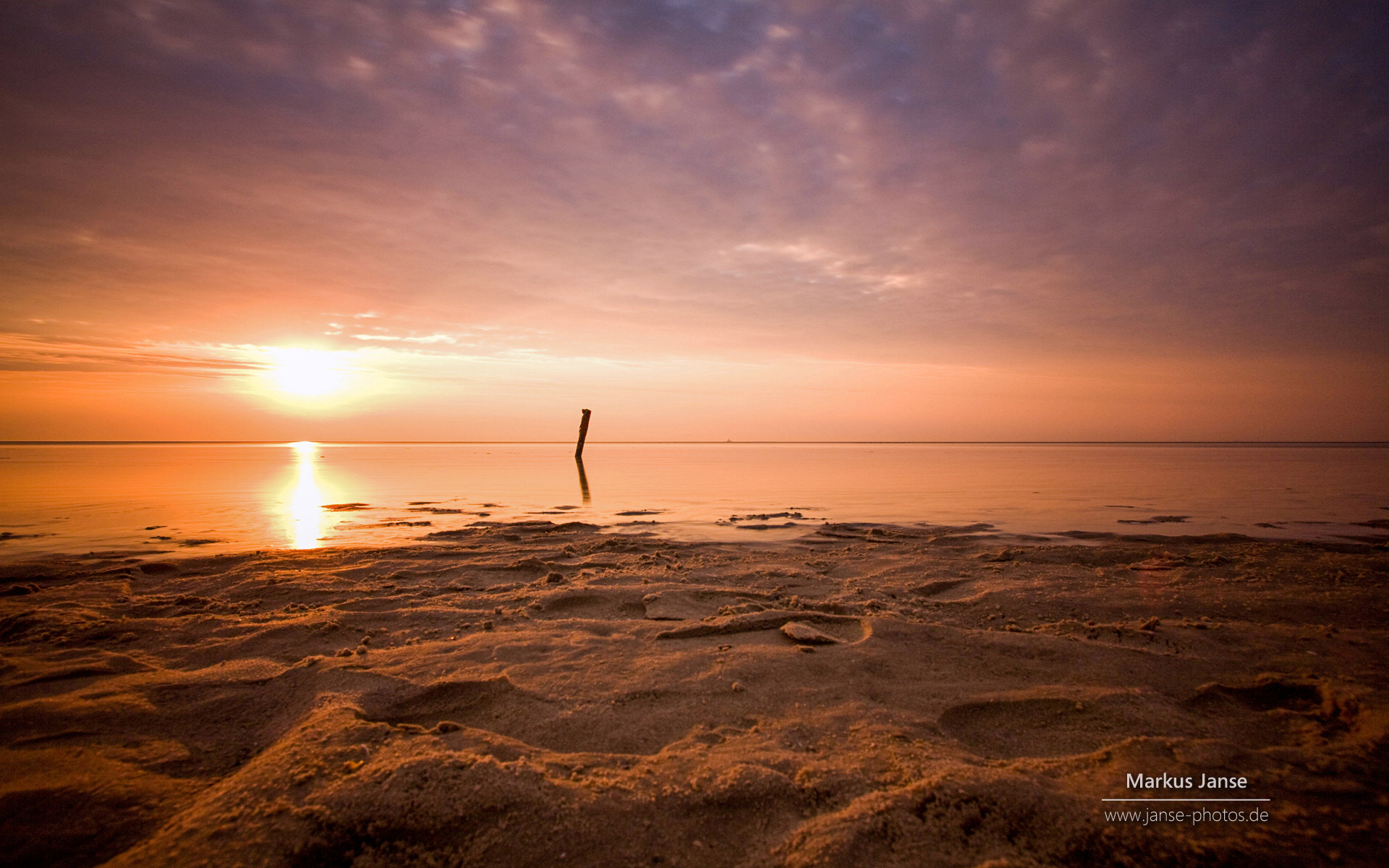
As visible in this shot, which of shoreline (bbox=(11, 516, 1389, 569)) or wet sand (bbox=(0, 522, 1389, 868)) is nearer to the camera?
wet sand (bbox=(0, 522, 1389, 868))

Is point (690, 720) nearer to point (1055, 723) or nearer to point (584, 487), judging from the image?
point (1055, 723)

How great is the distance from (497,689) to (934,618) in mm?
3192

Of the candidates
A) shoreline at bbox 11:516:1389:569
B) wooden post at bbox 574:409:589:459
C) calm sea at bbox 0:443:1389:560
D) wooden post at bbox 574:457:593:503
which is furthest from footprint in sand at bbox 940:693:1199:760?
wooden post at bbox 574:409:589:459

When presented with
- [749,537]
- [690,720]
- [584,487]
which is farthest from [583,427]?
[690,720]

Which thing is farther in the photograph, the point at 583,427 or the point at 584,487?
the point at 583,427

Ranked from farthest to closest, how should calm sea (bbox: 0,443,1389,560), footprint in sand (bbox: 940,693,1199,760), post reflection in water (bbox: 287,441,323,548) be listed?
calm sea (bbox: 0,443,1389,560) < post reflection in water (bbox: 287,441,323,548) < footprint in sand (bbox: 940,693,1199,760)

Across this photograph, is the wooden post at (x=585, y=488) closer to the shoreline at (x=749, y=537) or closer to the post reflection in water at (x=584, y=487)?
the post reflection in water at (x=584, y=487)

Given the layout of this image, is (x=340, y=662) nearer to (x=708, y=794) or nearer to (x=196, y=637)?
(x=196, y=637)

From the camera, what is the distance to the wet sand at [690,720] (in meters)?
2.04

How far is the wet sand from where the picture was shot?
204 centimetres

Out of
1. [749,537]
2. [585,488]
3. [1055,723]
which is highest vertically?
[585,488]

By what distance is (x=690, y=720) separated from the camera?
9.66ft

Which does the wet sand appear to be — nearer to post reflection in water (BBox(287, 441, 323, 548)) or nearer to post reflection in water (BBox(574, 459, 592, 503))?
post reflection in water (BBox(287, 441, 323, 548))

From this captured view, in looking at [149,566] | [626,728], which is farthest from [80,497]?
[626,728]
